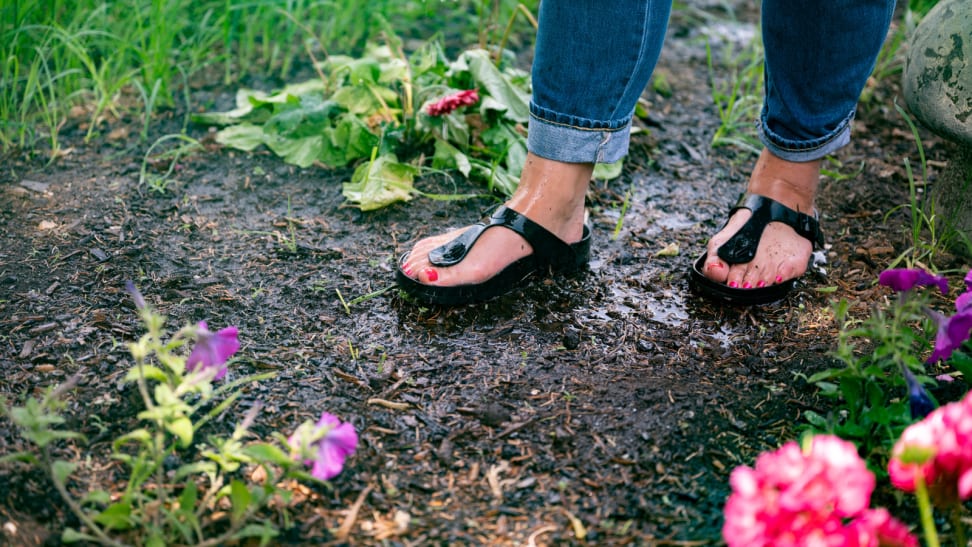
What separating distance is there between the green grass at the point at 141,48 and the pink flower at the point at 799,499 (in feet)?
5.63

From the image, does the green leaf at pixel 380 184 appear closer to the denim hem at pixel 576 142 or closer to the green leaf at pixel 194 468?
the denim hem at pixel 576 142

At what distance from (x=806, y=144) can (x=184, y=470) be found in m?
1.42

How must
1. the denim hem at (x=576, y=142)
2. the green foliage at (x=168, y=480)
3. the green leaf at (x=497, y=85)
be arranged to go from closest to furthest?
the green foliage at (x=168, y=480) < the denim hem at (x=576, y=142) < the green leaf at (x=497, y=85)

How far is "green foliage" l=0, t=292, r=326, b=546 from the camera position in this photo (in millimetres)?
1087

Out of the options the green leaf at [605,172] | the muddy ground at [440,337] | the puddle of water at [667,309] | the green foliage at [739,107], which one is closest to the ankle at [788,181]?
the muddy ground at [440,337]

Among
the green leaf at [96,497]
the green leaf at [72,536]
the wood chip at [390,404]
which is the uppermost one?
the green leaf at [96,497]

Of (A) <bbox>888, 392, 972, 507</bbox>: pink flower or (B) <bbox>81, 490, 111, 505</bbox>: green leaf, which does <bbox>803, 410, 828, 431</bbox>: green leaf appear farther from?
(B) <bbox>81, 490, 111, 505</bbox>: green leaf

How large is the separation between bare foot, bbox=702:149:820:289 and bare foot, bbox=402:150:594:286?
0.34m

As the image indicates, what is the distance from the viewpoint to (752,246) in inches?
69.9

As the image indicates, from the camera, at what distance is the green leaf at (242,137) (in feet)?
7.93

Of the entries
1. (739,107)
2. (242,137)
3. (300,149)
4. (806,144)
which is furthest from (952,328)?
(242,137)

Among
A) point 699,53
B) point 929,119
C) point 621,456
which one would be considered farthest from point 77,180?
point 699,53

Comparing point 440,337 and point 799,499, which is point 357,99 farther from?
point 799,499

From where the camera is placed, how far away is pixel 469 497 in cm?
129
